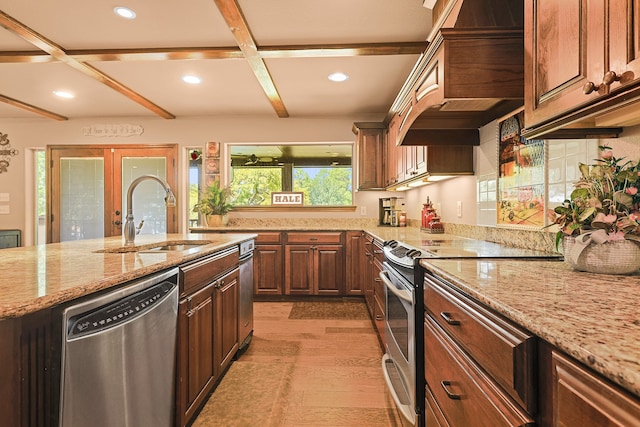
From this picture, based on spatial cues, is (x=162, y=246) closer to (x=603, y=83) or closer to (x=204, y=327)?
(x=204, y=327)

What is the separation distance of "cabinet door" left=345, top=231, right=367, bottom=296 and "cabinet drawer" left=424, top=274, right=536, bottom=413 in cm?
298

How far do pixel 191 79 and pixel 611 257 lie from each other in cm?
→ 364

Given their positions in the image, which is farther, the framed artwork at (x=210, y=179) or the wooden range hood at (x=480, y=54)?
the framed artwork at (x=210, y=179)

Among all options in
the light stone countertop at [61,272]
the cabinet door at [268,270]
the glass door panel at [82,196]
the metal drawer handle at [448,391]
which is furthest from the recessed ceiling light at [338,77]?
the glass door panel at [82,196]

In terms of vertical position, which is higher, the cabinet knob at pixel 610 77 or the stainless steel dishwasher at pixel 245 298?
the cabinet knob at pixel 610 77

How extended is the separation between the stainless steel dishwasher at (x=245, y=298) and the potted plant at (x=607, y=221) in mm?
2090

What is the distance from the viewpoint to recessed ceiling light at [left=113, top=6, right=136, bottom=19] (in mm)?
2373

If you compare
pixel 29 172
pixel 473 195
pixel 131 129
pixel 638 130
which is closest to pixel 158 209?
pixel 131 129

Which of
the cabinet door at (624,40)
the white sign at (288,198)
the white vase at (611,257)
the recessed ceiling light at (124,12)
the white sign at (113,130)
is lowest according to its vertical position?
the white vase at (611,257)

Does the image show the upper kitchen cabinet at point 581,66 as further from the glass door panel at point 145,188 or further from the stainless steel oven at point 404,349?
the glass door panel at point 145,188

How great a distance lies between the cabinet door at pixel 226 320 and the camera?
6.94 ft

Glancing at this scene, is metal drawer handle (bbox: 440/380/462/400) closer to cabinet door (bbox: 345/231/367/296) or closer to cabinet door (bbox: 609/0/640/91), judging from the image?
cabinet door (bbox: 609/0/640/91)

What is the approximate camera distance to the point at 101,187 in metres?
5.04

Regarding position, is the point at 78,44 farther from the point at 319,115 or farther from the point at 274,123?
the point at 319,115
